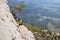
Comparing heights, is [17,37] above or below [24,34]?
above

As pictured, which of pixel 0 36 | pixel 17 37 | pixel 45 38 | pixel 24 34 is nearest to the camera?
pixel 0 36

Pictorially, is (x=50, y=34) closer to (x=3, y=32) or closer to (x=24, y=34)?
(x=24, y=34)

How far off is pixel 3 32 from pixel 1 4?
7.66ft

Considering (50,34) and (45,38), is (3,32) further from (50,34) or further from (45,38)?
(50,34)

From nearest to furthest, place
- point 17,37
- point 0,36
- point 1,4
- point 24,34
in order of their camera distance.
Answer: point 0,36 < point 17,37 < point 1,4 < point 24,34

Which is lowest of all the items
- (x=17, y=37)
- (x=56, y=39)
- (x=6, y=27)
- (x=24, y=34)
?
(x=56, y=39)

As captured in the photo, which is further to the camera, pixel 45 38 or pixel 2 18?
pixel 45 38

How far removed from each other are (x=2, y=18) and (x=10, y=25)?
1.48ft

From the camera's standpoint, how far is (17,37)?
10.0m

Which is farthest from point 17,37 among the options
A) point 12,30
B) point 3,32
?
point 3,32

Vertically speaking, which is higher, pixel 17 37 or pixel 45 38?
pixel 17 37

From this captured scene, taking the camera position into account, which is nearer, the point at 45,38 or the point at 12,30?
the point at 12,30

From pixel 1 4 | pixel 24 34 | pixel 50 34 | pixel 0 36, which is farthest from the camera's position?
pixel 50 34

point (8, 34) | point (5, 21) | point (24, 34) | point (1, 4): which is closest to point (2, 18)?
point (5, 21)
